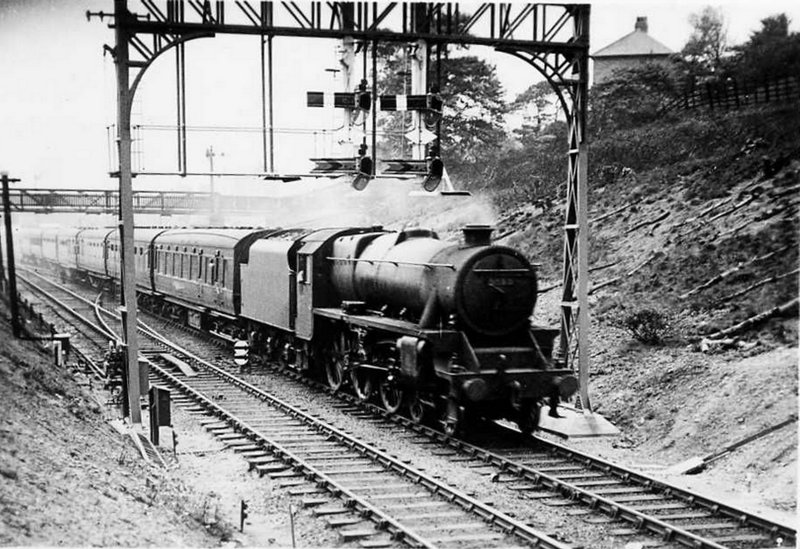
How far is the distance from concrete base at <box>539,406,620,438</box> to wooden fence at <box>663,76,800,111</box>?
285 inches

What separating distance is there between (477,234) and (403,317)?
202 centimetres

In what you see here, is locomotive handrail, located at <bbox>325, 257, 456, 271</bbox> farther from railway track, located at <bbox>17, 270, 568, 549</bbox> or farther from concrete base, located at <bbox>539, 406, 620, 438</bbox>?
concrete base, located at <bbox>539, 406, 620, 438</bbox>

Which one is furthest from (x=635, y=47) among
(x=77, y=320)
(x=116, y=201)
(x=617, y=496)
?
(x=116, y=201)

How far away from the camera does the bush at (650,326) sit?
1592cm

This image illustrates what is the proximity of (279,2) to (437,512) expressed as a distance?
784 centimetres

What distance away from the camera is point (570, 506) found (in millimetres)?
9578

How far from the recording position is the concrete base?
12.8m

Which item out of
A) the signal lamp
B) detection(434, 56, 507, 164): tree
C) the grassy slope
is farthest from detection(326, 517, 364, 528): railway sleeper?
detection(434, 56, 507, 164): tree

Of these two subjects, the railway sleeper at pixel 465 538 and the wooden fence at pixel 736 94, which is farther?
the wooden fence at pixel 736 94

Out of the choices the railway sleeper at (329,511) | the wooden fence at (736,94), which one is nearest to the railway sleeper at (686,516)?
the railway sleeper at (329,511)

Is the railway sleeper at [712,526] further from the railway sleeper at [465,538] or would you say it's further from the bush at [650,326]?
the bush at [650,326]

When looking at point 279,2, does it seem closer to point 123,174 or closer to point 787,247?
A: point 123,174

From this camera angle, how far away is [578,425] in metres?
13.0

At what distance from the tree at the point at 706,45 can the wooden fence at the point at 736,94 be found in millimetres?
451
